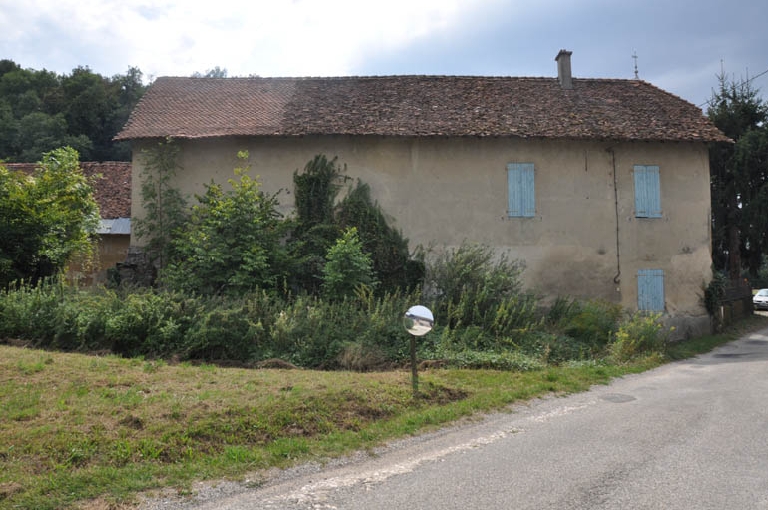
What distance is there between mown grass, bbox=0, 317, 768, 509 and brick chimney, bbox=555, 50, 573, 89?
13037mm

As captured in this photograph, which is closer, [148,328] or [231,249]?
[148,328]

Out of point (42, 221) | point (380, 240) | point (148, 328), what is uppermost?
point (42, 221)

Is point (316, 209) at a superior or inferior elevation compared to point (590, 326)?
superior

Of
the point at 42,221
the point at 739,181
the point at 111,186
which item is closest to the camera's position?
the point at 42,221

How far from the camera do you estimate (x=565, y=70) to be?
1952 cm

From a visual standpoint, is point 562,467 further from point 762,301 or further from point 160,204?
point 762,301

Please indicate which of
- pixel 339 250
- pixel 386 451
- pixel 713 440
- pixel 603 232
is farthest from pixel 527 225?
pixel 386 451

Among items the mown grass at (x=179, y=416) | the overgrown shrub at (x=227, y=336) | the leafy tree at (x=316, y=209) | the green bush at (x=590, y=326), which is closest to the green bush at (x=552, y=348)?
the green bush at (x=590, y=326)

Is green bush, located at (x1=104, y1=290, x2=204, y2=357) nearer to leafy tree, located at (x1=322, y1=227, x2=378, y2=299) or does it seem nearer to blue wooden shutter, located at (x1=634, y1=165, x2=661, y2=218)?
leafy tree, located at (x1=322, y1=227, x2=378, y2=299)

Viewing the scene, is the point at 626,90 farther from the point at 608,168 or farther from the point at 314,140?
the point at 314,140

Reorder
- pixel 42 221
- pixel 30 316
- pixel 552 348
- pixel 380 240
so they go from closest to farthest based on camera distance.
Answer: pixel 30 316, pixel 552 348, pixel 42 221, pixel 380 240

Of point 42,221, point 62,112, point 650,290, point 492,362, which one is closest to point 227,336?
point 492,362

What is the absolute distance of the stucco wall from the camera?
16953 millimetres

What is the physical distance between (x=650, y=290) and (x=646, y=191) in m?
Result: 3.10
